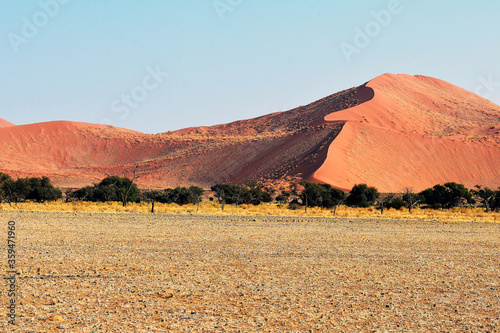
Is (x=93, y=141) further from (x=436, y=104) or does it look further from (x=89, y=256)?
(x=89, y=256)

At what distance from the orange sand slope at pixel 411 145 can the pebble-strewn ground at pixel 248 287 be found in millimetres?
64812

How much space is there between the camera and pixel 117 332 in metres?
6.47

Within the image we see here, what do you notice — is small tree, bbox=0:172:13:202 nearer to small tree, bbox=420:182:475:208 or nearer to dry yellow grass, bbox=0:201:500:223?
dry yellow grass, bbox=0:201:500:223

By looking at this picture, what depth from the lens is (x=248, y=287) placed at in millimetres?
9523

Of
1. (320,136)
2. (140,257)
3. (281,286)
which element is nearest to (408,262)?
(281,286)

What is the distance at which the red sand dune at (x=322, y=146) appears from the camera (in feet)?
297

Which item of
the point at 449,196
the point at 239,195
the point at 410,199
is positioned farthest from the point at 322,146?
the point at 410,199

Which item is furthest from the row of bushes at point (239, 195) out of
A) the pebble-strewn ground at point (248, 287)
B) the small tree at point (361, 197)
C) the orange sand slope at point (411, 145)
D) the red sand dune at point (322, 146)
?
the pebble-strewn ground at point (248, 287)

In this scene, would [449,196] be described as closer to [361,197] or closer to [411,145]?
[361,197]

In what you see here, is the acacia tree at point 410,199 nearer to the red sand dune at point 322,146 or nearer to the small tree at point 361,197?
the small tree at point 361,197

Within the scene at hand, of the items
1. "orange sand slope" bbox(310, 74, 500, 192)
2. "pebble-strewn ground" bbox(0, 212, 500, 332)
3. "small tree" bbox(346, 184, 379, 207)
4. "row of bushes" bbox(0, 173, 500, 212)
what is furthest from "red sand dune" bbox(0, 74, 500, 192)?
"pebble-strewn ground" bbox(0, 212, 500, 332)

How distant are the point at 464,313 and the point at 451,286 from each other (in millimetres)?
2332

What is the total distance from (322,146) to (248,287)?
8926cm

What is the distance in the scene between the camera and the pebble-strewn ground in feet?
23.3
